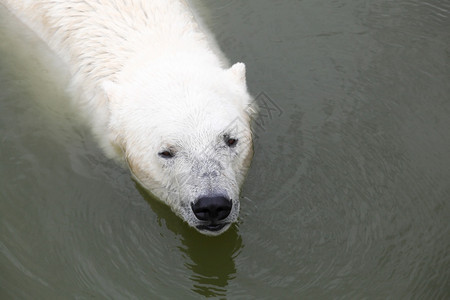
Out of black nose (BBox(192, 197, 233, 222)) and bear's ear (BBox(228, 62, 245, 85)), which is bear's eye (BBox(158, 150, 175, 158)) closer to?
black nose (BBox(192, 197, 233, 222))

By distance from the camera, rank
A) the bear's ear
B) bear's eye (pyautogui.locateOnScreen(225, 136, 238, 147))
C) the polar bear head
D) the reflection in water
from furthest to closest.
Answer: the bear's ear
the reflection in water
bear's eye (pyautogui.locateOnScreen(225, 136, 238, 147))
the polar bear head

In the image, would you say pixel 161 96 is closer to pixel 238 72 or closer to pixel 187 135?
pixel 187 135

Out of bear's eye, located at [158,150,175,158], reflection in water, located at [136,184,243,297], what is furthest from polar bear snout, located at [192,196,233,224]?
reflection in water, located at [136,184,243,297]

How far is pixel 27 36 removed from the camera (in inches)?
247

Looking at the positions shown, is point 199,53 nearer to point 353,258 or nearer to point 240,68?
point 240,68

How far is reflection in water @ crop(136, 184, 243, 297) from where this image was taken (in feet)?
15.4

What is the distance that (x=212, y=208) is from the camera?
4.19 meters

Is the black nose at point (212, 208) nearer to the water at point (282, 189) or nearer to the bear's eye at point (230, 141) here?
the bear's eye at point (230, 141)

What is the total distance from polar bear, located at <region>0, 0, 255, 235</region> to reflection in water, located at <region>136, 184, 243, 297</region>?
33 centimetres

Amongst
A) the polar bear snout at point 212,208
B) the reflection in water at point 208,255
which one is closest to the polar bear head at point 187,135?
the polar bear snout at point 212,208

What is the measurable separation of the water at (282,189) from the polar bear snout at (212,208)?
0.70m

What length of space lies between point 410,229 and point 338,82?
6.35 ft

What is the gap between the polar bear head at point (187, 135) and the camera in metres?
4.30

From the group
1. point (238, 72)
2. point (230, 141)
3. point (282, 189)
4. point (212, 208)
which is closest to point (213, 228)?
point (212, 208)
